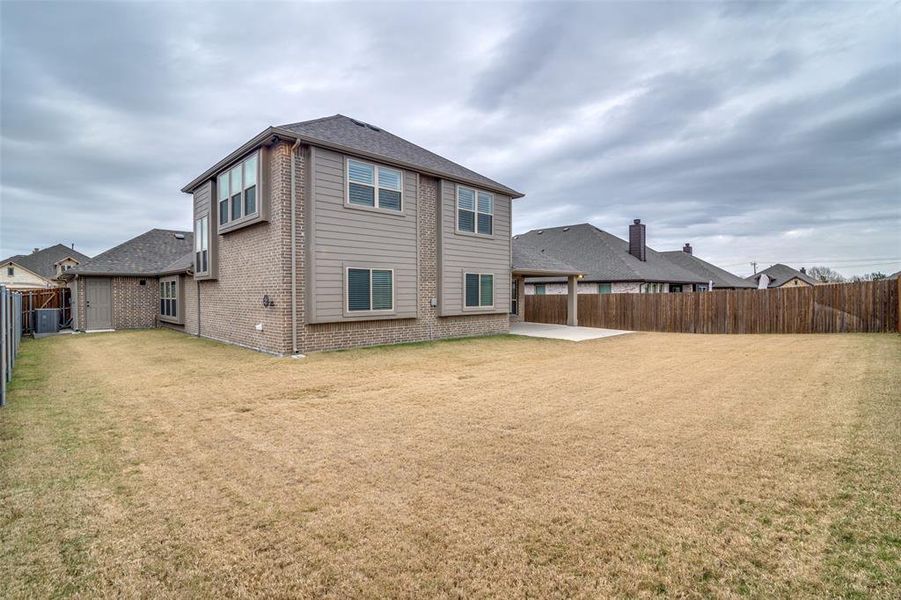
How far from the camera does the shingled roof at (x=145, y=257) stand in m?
16.8

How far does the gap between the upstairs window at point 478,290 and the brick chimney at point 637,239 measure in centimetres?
1507

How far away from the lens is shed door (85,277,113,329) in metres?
17.0

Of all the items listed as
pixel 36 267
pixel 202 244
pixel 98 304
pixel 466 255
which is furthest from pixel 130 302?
pixel 36 267

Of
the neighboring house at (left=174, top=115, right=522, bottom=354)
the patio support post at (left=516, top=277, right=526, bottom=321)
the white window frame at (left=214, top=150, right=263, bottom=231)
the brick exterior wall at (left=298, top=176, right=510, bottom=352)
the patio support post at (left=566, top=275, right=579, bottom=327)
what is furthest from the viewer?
the patio support post at (left=516, top=277, right=526, bottom=321)

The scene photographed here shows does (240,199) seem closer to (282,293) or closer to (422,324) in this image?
(282,293)

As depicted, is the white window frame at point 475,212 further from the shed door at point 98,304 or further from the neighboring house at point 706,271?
the neighboring house at point 706,271

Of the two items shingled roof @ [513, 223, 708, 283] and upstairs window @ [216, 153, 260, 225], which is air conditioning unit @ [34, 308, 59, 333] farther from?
shingled roof @ [513, 223, 708, 283]

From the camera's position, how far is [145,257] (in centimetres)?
1870

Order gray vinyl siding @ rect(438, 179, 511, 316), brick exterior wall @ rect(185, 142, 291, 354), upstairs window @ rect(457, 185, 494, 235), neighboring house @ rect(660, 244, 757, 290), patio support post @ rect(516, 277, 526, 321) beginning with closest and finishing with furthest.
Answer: brick exterior wall @ rect(185, 142, 291, 354)
gray vinyl siding @ rect(438, 179, 511, 316)
upstairs window @ rect(457, 185, 494, 235)
patio support post @ rect(516, 277, 526, 321)
neighboring house @ rect(660, 244, 757, 290)

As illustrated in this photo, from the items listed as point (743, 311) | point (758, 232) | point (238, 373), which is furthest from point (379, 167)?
point (758, 232)

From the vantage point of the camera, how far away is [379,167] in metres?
11.4

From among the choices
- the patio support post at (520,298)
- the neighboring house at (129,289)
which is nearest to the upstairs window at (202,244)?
the neighboring house at (129,289)

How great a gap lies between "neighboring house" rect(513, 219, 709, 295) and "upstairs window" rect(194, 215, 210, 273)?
15.1m

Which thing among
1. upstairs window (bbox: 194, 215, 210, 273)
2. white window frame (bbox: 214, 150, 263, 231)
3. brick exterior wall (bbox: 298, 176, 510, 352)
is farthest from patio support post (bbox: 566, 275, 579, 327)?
upstairs window (bbox: 194, 215, 210, 273)
